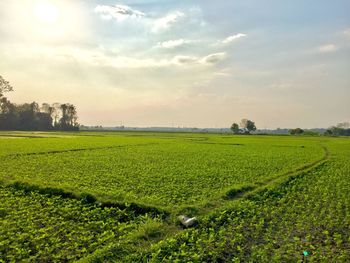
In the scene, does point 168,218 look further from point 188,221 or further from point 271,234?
point 271,234

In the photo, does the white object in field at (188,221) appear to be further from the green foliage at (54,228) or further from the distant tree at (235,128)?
the distant tree at (235,128)

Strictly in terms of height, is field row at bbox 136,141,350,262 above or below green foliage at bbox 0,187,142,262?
below

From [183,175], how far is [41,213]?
9283 mm

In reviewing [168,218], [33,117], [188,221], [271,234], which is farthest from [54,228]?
[33,117]

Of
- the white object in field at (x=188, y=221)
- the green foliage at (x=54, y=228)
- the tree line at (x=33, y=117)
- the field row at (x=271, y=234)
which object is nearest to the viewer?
the green foliage at (x=54, y=228)

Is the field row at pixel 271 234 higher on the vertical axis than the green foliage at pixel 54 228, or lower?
lower

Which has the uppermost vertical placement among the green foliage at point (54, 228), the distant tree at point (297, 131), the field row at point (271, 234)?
the distant tree at point (297, 131)

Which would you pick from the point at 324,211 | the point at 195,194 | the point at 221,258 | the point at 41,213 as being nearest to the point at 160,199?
the point at 195,194

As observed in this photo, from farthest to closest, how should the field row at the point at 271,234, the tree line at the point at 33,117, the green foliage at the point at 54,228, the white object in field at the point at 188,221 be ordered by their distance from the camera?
the tree line at the point at 33,117
the white object in field at the point at 188,221
the field row at the point at 271,234
the green foliage at the point at 54,228

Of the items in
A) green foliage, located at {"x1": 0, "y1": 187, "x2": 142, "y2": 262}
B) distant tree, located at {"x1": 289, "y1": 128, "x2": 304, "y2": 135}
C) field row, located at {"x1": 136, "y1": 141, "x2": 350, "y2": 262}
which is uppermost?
distant tree, located at {"x1": 289, "y1": 128, "x2": 304, "y2": 135}

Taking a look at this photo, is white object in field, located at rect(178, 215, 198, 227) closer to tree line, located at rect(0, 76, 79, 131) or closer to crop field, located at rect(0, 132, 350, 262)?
crop field, located at rect(0, 132, 350, 262)

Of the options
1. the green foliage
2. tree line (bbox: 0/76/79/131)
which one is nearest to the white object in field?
the green foliage

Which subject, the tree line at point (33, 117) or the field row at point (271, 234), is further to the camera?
the tree line at point (33, 117)

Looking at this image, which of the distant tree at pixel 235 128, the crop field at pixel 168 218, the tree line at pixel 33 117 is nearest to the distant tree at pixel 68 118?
the tree line at pixel 33 117
